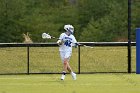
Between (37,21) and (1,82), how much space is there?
28679 millimetres

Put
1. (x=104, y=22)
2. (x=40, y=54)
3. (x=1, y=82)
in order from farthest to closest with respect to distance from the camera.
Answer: (x=104, y=22) → (x=40, y=54) → (x=1, y=82)

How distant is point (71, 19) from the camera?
5147 cm

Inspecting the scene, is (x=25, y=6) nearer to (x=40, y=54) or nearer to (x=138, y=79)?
(x=40, y=54)

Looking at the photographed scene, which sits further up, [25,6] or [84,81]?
[25,6]

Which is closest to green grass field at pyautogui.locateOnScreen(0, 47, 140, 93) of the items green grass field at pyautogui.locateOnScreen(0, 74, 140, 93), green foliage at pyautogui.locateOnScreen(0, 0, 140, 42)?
green grass field at pyautogui.locateOnScreen(0, 74, 140, 93)

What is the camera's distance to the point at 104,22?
47.1m

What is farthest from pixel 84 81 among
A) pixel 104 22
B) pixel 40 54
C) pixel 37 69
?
pixel 104 22

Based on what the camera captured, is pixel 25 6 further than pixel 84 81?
Yes

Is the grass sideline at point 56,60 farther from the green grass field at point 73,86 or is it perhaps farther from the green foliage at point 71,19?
the green foliage at point 71,19

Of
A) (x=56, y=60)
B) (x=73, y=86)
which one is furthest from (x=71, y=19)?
(x=73, y=86)

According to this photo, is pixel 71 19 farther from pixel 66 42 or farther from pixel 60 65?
pixel 66 42

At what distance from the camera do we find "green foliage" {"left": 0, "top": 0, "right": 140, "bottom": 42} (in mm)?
44625

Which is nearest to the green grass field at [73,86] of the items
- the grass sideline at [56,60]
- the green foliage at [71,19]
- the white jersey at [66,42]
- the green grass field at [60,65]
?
the green grass field at [60,65]

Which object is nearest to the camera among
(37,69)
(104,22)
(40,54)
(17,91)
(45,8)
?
(17,91)
